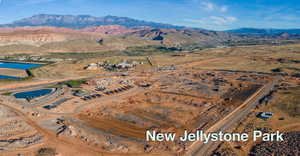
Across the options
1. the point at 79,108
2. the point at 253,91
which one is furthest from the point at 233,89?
the point at 79,108

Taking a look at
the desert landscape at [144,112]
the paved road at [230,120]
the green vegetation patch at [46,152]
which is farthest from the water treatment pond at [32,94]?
the paved road at [230,120]

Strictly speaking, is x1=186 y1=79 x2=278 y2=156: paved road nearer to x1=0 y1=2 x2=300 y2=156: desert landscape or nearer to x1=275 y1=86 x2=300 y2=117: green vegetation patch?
x1=0 y1=2 x2=300 y2=156: desert landscape

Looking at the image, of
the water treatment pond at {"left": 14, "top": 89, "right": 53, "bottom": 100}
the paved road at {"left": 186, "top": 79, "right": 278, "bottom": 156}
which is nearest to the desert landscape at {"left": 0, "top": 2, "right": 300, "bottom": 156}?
the water treatment pond at {"left": 14, "top": 89, "right": 53, "bottom": 100}

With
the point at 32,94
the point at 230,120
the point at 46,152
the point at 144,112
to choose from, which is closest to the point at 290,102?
the point at 230,120

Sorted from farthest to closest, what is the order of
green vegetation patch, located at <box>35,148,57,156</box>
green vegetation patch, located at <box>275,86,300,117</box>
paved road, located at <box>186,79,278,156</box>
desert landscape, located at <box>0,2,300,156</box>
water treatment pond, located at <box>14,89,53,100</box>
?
water treatment pond, located at <box>14,89,53,100</box> → green vegetation patch, located at <box>275,86,300,117</box> → desert landscape, located at <box>0,2,300,156</box> → paved road, located at <box>186,79,278,156</box> → green vegetation patch, located at <box>35,148,57,156</box>

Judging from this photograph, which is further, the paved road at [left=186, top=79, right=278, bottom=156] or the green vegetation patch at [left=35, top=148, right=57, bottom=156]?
the paved road at [left=186, top=79, right=278, bottom=156]

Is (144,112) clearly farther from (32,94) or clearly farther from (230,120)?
(32,94)

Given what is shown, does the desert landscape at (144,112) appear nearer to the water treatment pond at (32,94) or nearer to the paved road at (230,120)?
the water treatment pond at (32,94)

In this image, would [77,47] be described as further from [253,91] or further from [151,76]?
[253,91]

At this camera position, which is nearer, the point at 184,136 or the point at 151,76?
the point at 184,136
